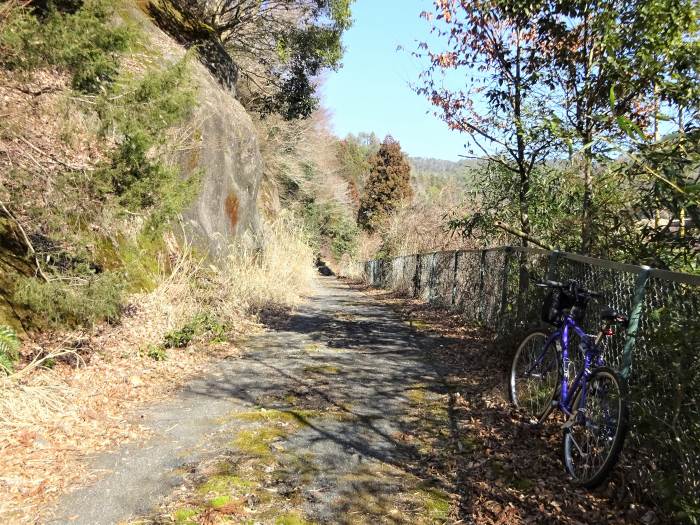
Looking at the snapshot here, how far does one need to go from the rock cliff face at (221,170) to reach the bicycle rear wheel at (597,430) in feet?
26.0

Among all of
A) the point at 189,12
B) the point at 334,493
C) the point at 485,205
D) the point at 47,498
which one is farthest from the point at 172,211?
the point at 189,12

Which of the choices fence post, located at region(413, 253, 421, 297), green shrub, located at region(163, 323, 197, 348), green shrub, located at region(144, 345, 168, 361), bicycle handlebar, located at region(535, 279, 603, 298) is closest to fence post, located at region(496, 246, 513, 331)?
bicycle handlebar, located at region(535, 279, 603, 298)

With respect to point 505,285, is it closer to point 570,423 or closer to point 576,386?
point 576,386

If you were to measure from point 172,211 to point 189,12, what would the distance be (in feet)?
38.5

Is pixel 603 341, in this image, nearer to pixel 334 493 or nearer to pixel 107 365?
pixel 334 493

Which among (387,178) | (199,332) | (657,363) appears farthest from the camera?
(387,178)

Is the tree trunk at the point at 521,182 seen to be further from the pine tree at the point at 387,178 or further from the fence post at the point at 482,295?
the pine tree at the point at 387,178

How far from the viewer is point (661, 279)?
118 inches

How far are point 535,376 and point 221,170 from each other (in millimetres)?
9049

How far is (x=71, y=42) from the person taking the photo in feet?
14.6

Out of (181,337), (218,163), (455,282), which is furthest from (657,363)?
(218,163)

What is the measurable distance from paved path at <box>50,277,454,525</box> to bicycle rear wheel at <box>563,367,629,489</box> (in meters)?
1.12

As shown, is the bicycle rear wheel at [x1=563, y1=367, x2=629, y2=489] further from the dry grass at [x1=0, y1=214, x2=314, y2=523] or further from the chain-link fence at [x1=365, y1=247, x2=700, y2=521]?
the dry grass at [x1=0, y1=214, x2=314, y2=523]

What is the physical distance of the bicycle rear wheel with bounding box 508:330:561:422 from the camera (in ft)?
13.5
